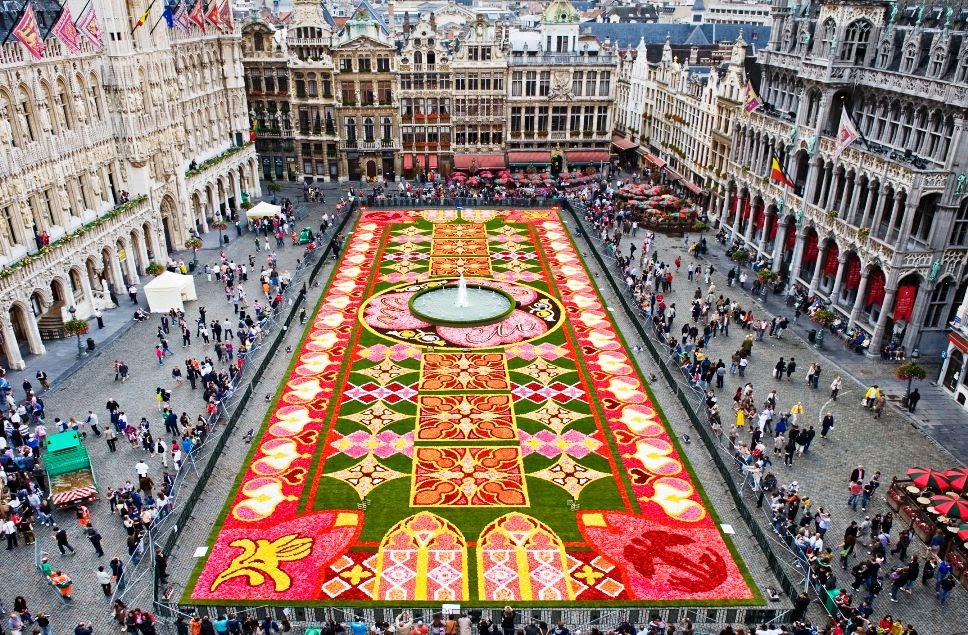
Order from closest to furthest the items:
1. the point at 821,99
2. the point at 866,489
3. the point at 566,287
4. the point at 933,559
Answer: the point at 933,559 < the point at 866,489 < the point at 821,99 < the point at 566,287

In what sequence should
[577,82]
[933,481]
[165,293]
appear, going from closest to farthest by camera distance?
1. [933,481]
2. [165,293]
3. [577,82]

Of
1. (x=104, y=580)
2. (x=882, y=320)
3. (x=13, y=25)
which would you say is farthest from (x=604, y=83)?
(x=104, y=580)

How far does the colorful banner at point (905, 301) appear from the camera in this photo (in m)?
42.8

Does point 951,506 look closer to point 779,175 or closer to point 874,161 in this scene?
point 874,161

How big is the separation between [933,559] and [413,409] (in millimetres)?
23088

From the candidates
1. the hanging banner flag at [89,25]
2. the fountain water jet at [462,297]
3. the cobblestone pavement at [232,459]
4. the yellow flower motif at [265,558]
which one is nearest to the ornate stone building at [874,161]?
the cobblestone pavement at [232,459]

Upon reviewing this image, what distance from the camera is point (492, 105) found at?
82375mm

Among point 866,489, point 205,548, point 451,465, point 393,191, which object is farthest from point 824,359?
point 393,191

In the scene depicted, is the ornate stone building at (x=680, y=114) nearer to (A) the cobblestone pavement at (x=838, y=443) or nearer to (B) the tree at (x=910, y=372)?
(A) the cobblestone pavement at (x=838, y=443)

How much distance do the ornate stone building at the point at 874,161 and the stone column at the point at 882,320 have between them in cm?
8

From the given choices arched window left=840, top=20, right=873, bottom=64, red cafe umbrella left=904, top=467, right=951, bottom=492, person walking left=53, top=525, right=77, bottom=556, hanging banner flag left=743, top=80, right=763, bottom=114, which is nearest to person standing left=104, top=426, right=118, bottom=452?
person walking left=53, top=525, right=77, bottom=556

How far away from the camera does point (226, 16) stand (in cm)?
7094

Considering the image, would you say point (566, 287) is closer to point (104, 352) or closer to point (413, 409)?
point (413, 409)

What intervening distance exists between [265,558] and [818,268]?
135ft
